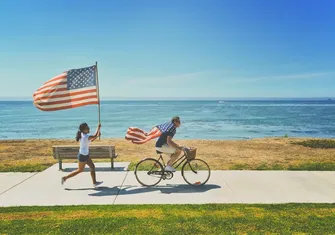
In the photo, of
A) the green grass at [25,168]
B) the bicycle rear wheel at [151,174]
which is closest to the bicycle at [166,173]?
the bicycle rear wheel at [151,174]

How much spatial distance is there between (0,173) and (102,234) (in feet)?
21.1

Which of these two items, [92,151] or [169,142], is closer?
[169,142]

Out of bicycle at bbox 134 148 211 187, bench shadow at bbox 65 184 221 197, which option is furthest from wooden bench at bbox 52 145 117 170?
bench shadow at bbox 65 184 221 197

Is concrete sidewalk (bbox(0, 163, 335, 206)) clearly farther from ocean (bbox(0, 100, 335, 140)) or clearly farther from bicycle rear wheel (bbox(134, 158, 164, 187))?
ocean (bbox(0, 100, 335, 140))

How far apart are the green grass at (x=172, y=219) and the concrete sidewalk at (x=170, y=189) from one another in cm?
49

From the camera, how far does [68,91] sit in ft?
32.7

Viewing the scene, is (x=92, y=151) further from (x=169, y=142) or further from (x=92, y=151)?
(x=169, y=142)

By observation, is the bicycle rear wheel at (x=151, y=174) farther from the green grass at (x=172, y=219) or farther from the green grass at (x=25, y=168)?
the green grass at (x=25, y=168)

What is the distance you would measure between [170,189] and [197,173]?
934 mm

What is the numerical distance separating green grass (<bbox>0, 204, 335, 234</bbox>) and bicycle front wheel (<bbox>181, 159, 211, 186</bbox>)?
67.3 inches

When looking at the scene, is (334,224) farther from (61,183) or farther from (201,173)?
(61,183)

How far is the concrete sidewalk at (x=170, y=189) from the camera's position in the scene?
723 centimetres

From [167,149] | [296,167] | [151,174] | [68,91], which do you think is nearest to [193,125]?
[296,167]

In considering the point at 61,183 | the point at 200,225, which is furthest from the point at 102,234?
the point at 61,183
